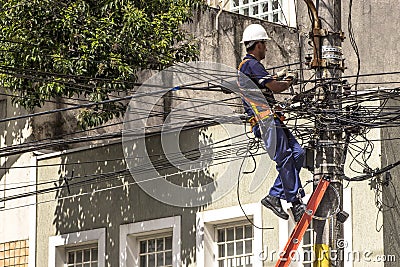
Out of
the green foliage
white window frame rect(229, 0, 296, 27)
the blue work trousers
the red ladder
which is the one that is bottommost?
the red ladder

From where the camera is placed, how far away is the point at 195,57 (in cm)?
2141

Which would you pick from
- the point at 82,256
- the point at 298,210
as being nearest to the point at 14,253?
the point at 82,256

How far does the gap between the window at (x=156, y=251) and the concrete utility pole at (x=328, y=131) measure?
7274mm

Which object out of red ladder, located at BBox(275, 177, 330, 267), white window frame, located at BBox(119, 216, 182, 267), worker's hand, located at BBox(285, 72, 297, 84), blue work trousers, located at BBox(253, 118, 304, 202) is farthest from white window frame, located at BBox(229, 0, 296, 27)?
red ladder, located at BBox(275, 177, 330, 267)

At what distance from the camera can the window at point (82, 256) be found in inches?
883

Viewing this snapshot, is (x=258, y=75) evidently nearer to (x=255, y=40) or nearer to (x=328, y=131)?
(x=255, y=40)

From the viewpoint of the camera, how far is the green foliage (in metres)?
20.2

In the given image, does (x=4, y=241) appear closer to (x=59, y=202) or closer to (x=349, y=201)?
(x=59, y=202)

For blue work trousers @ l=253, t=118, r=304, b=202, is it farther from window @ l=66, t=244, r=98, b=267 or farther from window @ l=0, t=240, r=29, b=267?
window @ l=0, t=240, r=29, b=267

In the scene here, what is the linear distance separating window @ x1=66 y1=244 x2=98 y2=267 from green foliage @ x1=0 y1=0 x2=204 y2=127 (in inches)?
126

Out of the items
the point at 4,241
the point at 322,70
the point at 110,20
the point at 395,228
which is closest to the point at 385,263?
the point at 395,228

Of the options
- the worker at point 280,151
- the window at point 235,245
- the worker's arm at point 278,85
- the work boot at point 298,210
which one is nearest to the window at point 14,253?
the window at point 235,245

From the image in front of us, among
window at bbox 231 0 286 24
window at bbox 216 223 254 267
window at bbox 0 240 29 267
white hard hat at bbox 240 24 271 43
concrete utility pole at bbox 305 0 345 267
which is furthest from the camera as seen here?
window at bbox 231 0 286 24

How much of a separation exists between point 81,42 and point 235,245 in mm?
3991
